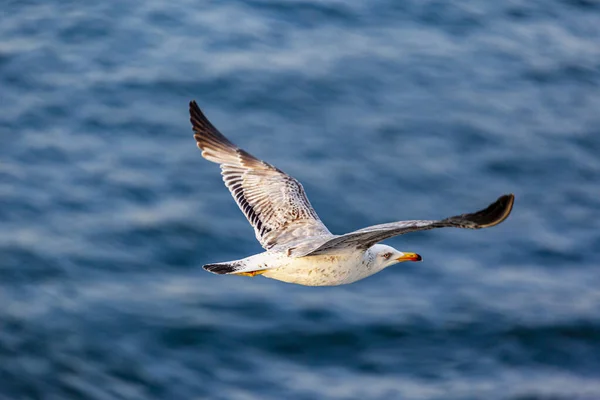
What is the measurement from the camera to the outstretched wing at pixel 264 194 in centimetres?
1596

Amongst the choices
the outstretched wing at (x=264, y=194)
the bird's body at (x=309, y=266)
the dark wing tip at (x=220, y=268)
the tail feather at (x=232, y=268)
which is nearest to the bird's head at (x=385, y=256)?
the bird's body at (x=309, y=266)

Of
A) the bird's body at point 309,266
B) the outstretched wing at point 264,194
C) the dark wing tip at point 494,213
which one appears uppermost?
the outstretched wing at point 264,194

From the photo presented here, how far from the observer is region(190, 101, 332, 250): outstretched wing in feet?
52.4

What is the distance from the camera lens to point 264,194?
16766 millimetres

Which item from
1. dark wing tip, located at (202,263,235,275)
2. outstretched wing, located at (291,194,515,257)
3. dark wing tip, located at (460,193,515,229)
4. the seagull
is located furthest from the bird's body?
dark wing tip, located at (460,193,515,229)

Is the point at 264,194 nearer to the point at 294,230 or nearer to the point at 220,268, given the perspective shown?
the point at 294,230

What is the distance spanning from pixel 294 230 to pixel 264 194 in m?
1.06

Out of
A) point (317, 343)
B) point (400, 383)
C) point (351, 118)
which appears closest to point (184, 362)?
point (317, 343)

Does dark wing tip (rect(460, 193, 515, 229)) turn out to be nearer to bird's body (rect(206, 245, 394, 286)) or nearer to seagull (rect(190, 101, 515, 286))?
seagull (rect(190, 101, 515, 286))

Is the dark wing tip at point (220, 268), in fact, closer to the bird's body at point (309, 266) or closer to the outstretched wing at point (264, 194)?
the bird's body at point (309, 266)

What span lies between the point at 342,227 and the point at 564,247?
4.41 metres

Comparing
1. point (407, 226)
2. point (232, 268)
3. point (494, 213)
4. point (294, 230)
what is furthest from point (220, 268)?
point (494, 213)

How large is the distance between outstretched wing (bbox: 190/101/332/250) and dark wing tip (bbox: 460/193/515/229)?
384cm

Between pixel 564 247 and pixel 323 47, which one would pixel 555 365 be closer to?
pixel 564 247
